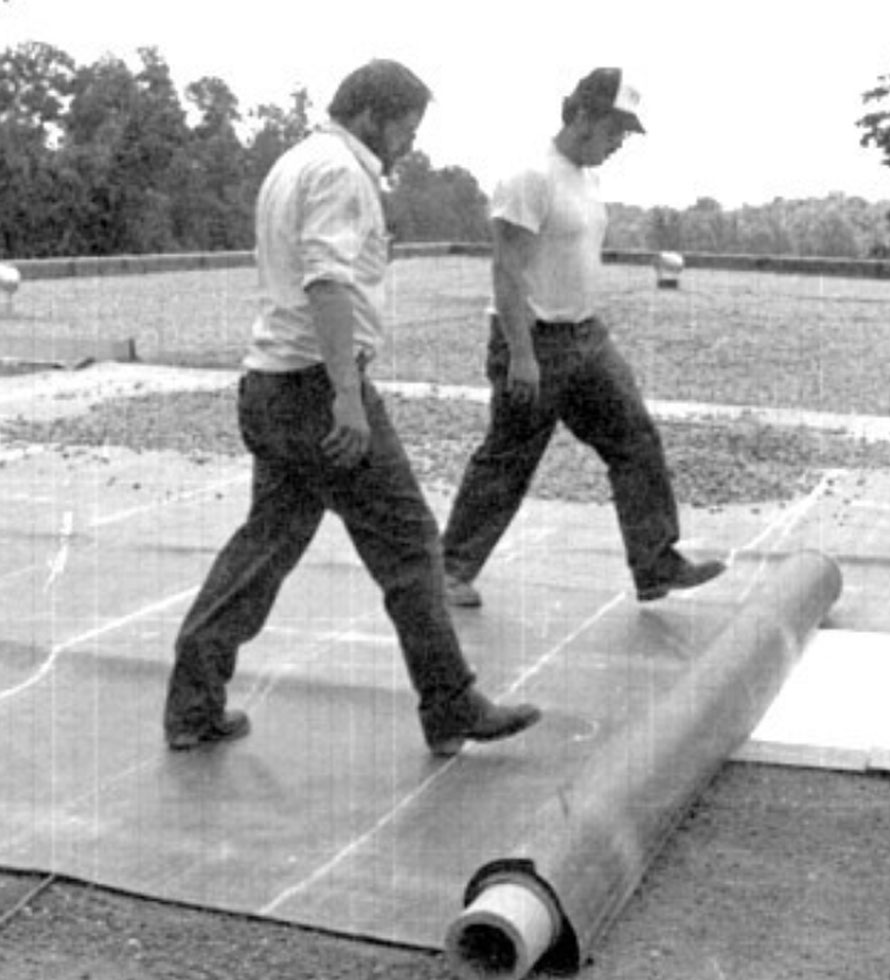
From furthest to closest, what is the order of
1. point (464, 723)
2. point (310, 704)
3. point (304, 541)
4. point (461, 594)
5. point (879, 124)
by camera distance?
1. point (879, 124)
2. point (461, 594)
3. point (310, 704)
4. point (304, 541)
5. point (464, 723)

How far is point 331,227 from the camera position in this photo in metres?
5.55

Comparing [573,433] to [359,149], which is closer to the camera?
[359,149]

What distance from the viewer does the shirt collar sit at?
18.8ft

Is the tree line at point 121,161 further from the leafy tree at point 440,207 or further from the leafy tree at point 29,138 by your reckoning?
the leafy tree at point 440,207

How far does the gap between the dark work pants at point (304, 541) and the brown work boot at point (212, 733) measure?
25 mm

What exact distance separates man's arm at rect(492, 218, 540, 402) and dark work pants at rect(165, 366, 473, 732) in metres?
1.37

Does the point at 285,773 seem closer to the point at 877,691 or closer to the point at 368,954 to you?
the point at 368,954

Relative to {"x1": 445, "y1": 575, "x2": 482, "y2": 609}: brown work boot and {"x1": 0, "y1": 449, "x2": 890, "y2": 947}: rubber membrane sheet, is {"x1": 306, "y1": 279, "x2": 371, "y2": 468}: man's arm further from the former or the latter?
{"x1": 445, "y1": 575, "x2": 482, "y2": 609}: brown work boot

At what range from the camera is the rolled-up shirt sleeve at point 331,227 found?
5.54 meters

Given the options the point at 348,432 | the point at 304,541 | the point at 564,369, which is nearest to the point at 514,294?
the point at 564,369

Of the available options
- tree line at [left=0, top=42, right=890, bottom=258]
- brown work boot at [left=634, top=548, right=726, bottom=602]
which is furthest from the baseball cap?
tree line at [left=0, top=42, right=890, bottom=258]

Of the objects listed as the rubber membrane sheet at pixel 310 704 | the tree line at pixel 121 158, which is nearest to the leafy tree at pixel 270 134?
the tree line at pixel 121 158

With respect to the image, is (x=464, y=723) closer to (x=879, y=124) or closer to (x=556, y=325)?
(x=556, y=325)

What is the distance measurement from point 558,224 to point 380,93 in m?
1.62
